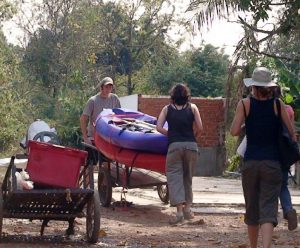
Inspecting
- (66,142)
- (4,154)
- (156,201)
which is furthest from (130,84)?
(156,201)

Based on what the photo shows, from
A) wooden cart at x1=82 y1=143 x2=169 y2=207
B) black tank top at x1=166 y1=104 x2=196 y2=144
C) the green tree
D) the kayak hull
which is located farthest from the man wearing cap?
the green tree

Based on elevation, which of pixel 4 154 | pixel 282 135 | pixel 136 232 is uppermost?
pixel 282 135

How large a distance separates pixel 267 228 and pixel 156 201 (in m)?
6.67

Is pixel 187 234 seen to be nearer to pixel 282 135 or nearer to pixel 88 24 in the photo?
pixel 282 135

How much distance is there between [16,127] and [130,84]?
571 centimetres

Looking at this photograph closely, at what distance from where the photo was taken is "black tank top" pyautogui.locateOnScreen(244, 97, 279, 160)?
7.93 m

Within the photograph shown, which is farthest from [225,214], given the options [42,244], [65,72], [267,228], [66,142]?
[65,72]

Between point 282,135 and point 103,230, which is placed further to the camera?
point 103,230

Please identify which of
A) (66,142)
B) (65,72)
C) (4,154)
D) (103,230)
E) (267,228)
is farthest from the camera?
(65,72)

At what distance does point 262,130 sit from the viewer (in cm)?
794

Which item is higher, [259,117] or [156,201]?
[259,117]

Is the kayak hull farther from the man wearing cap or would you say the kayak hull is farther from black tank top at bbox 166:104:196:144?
the man wearing cap

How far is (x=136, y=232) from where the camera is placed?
35.0 feet

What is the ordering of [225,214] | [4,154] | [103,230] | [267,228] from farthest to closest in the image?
[4,154] → [225,214] → [103,230] → [267,228]
